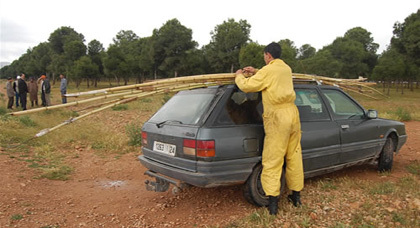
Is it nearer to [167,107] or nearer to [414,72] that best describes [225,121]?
[167,107]

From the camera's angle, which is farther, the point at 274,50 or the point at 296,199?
the point at 296,199

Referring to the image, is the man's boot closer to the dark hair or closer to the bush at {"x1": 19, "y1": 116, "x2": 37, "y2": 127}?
the dark hair

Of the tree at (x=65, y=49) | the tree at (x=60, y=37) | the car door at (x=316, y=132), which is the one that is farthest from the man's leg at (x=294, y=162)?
the tree at (x=60, y=37)

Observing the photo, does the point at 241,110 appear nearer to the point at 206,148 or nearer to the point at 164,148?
the point at 206,148

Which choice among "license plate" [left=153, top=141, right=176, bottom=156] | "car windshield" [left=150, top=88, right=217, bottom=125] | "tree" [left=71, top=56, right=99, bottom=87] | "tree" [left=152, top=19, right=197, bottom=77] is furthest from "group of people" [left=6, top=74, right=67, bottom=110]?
"tree" [left=152, top=19, right=197, bottom=77]

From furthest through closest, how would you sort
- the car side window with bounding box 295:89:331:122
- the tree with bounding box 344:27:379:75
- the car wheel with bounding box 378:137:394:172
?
1. the tree with bounding box 344:27:379:75
2. the car wheel with bounding box 378:137:394:172
3. the car side window with bounding box 295:89:331:122

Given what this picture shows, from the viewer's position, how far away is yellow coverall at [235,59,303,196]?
10.5ft

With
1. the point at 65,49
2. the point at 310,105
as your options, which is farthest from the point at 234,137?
the point at 65,49

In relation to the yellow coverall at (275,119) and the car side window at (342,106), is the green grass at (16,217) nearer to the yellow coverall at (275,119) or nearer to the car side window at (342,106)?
the yellow coverall at (275,119)

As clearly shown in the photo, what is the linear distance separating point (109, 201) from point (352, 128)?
370cm

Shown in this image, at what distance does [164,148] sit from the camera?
356 centimetres

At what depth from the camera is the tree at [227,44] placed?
4344cm

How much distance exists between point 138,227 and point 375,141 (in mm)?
3876

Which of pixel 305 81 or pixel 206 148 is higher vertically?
pixel 305 81
